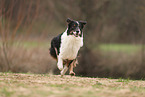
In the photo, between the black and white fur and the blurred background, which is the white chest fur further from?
the blurred background

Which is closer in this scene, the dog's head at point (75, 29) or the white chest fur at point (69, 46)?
the dog's head at point (75, 29)

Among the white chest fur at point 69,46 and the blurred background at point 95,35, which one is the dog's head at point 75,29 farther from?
the blurred background at point 95,35

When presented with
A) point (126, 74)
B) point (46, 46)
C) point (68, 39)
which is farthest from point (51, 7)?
point (68, 39)

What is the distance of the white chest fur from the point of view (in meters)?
9.30

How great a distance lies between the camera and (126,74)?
62.2 ft

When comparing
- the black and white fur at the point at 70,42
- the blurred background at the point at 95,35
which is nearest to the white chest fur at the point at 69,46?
the black and white fur at the point at 70,42

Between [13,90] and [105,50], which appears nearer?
[13,90]

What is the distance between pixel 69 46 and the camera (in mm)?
9406

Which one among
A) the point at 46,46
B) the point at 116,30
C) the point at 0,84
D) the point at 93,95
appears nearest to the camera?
the point at 93,95

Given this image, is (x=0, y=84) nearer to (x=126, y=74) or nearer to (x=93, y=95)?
(x=93, y=95)

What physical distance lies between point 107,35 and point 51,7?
5.22 meters

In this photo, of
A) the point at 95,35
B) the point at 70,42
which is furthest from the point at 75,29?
the point at 95,35

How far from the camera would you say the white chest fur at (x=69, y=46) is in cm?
930

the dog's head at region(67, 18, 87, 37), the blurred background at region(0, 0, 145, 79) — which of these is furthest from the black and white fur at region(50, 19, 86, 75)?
the blurred background at region(0, 0, 145, 79)
